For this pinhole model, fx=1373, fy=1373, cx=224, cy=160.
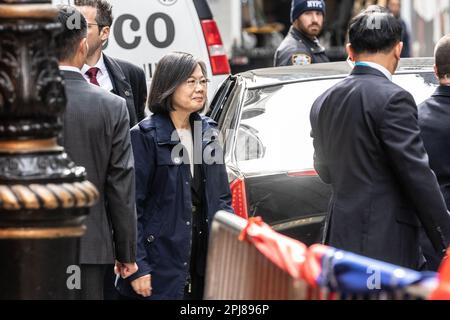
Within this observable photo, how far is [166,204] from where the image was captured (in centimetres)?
731

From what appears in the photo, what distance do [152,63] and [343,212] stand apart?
4.89m

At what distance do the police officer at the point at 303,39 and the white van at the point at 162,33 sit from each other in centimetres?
68

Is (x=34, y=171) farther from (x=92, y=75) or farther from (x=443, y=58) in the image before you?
(x=92, y=75)

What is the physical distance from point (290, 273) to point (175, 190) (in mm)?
3008

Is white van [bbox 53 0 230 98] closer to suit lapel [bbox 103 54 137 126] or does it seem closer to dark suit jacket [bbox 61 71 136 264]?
suit lapel [bbox 103 54 137 126]

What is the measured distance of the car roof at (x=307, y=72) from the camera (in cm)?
875

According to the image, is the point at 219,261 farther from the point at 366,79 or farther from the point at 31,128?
the point at 366,79

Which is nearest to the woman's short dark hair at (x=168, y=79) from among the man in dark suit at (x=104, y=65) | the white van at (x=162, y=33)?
the man in dark suit at (x=104, y=65)

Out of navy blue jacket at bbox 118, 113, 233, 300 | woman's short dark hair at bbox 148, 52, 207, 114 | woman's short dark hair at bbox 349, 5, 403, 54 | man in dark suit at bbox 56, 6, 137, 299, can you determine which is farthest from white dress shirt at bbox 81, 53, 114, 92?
woman's short dark hair at bbox 349, 5, 403, 54

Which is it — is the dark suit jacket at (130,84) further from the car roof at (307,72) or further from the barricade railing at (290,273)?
the barricade railing at (290,273)

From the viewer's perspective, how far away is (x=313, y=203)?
7.82 metres

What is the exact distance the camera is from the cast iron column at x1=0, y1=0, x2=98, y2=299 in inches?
182
